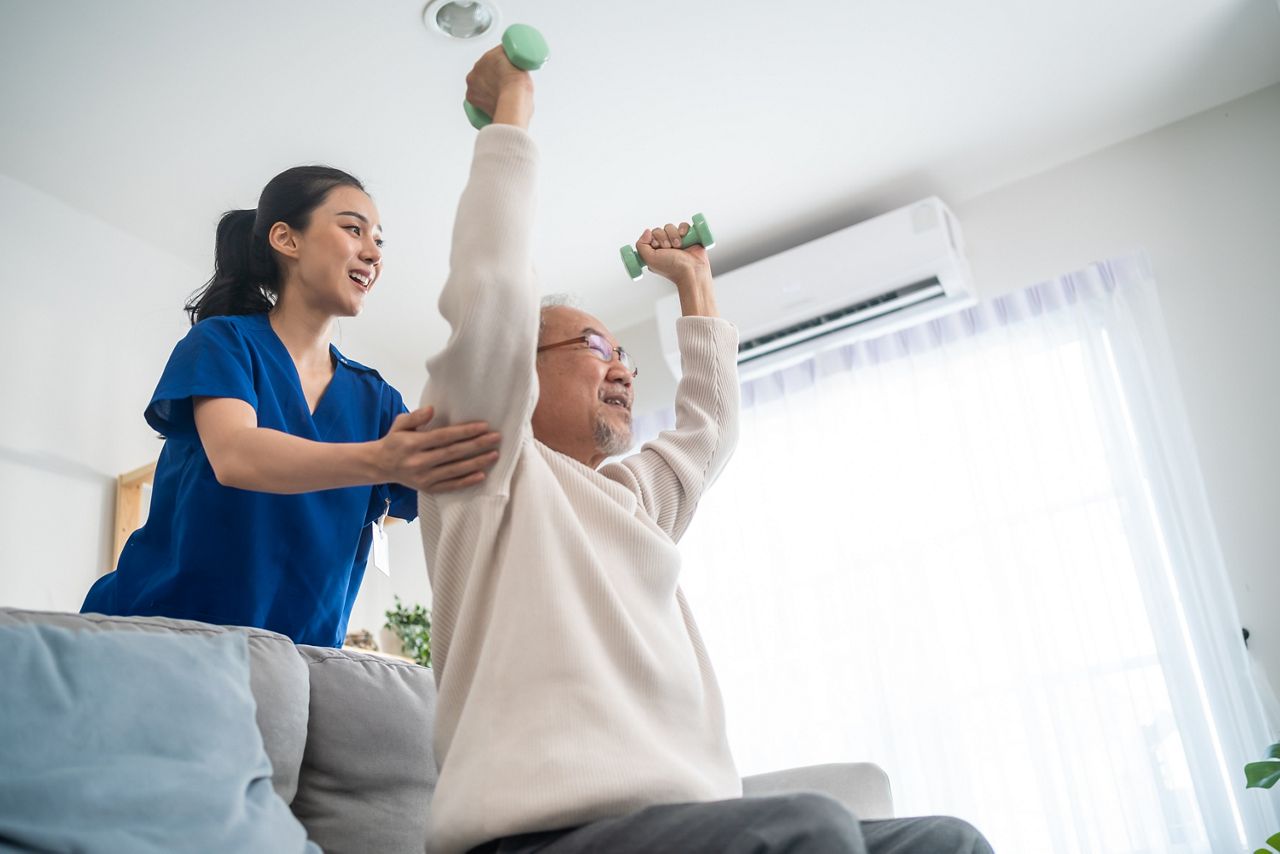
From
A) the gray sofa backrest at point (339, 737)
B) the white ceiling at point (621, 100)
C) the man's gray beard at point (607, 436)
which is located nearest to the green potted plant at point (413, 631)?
the white ceiling at point (621, 100)

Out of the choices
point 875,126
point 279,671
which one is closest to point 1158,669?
point 875,126

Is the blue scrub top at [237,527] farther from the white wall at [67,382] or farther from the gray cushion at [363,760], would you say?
the white wall at [67,382]

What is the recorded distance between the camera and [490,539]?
1.17 meters

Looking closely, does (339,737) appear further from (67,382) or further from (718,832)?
(67,382)

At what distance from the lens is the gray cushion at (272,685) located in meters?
1.28

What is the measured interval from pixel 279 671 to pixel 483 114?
2.40 ft

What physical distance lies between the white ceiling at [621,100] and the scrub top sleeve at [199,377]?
1.54 metres

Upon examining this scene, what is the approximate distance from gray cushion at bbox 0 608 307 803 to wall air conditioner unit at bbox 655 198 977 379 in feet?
8.27

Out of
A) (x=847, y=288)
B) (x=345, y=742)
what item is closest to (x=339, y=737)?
(x=345, y=742)

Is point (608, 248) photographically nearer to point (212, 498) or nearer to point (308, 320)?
point (308, 320)

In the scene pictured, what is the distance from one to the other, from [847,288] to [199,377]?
8.79ft

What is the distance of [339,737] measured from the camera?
55.9 inches

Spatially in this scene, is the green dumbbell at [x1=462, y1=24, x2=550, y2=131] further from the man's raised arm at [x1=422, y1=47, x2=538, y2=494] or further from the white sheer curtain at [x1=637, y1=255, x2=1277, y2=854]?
the white sheer curtain at [x1=637, y1=255, x2=1277, y2=854]

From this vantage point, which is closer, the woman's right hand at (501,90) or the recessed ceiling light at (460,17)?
the woman's right hand at (501,90)
